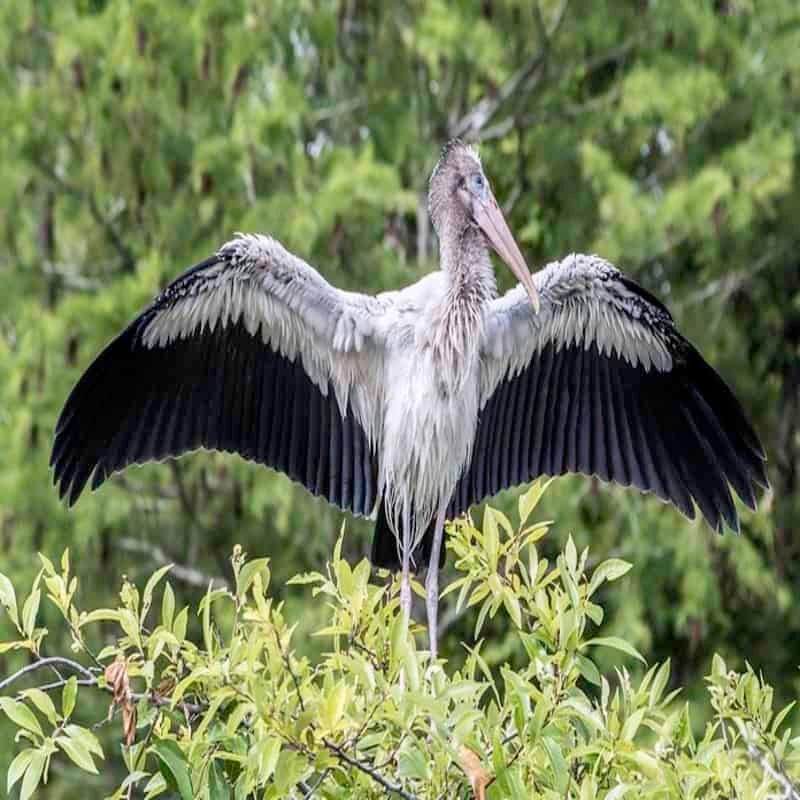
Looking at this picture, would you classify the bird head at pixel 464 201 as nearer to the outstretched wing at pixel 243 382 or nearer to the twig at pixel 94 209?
the outstretched wing at pixel 243 382

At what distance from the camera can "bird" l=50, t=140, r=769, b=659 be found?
5734 millimetres

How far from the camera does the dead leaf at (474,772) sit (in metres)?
3.70

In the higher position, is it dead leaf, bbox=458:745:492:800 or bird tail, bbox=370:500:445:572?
dead leaf, bbox=458:745:492:800

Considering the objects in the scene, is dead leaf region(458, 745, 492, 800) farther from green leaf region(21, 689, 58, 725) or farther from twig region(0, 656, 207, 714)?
green leaf region(21, 689, 58, 725)

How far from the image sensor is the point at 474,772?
3.72 m

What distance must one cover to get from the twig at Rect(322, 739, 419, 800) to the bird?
183cm

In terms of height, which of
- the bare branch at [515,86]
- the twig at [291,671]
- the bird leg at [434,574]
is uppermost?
the bare branch at [515,86]

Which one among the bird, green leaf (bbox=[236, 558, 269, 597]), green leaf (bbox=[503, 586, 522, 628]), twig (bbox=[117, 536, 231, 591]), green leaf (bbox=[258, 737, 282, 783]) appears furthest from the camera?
twig (bbox=[117, 536, 231, 591])

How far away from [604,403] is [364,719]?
2551mm

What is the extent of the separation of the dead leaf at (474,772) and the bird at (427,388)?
1806 mm

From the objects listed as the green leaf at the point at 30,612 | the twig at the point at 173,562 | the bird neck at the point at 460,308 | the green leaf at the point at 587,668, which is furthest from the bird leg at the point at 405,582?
the twig at the point at 173,562

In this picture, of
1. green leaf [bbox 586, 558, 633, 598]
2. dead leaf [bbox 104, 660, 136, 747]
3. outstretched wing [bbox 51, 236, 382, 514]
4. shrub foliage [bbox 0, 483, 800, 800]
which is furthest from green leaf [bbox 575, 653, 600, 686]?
outstretched wing [bbox 51, 236, 382, 514]

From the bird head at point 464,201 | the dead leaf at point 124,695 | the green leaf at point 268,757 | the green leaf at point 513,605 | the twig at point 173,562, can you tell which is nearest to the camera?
the green leaf at point 268,757

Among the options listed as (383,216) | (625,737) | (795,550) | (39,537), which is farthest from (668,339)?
(795,550)
